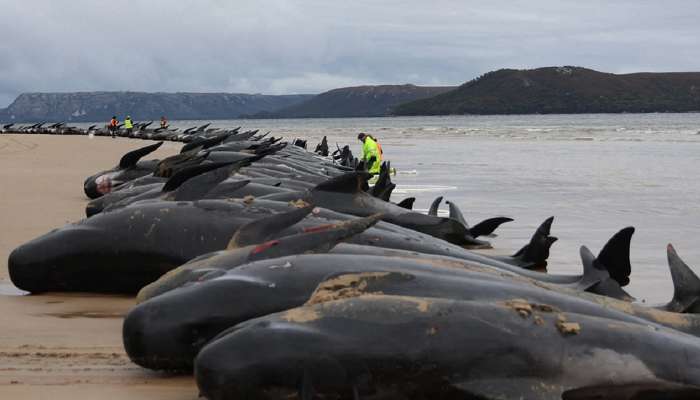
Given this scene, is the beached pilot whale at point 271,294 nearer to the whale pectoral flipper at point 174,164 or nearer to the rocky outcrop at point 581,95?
the whale pectoral flipper at point 174,164

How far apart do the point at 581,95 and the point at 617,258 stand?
183196 mm

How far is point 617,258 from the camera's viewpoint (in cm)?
637

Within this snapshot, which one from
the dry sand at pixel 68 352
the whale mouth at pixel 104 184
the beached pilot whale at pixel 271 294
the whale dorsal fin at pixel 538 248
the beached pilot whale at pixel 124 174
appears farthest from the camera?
the whale mouth at pixel 104 184

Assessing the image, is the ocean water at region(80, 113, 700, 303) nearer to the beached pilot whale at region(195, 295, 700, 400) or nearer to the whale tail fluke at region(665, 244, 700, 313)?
the whale tail fluke at region(665, 244, 700, 313)

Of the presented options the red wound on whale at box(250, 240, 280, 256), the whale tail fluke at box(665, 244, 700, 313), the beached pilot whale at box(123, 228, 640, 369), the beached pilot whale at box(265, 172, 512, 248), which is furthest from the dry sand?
the whale tail fluke at box(665, 244, 700, 313)

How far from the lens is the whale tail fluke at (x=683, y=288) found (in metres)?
5.51

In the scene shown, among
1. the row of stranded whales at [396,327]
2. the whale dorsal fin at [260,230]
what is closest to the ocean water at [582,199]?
the row of stranded whales at [396,327]

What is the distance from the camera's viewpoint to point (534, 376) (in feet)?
13.0

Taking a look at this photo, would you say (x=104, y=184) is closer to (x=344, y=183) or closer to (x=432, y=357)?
(x=344, y=183)

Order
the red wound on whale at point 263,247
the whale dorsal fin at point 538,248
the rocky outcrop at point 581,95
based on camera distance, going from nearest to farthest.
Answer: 1. the red wound on whale at point 263,247
2. the whale dorsal fin at point 538,248
3. the rocky outcrop at point 581,95

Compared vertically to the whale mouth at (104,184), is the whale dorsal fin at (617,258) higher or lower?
higher

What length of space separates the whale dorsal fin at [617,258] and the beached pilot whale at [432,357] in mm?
2118

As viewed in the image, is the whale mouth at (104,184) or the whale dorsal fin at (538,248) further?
the whale mouth at (104,184)

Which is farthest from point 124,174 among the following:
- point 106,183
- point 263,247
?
point 263,247
